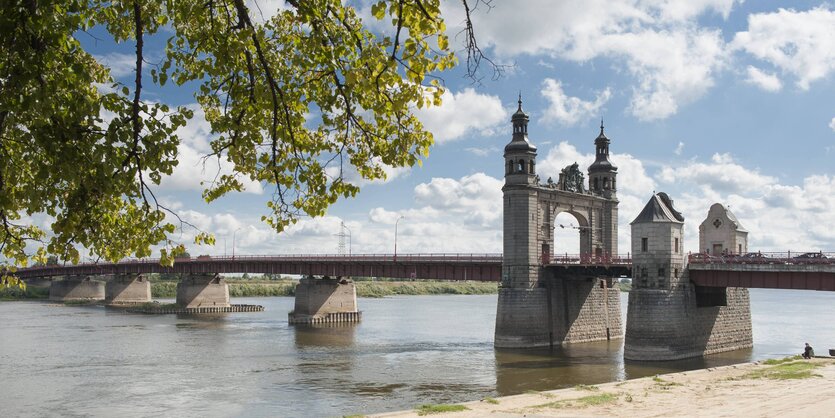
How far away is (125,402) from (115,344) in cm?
2724

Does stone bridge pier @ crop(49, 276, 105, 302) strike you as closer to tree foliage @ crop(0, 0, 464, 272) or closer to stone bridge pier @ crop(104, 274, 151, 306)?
stone bridge pier @ crop(104, 274, 151, 306)

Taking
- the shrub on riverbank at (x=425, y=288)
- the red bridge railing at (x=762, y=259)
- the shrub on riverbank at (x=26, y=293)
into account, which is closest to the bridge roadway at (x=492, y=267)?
the red bridge railing at (x=762, y=259)

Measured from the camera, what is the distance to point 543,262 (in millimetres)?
56250

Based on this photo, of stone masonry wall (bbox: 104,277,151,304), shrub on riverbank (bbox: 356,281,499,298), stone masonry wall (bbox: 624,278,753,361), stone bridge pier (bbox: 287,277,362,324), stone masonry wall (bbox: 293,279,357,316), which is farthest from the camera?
shrub on riverbank (bbox: 356,281,499,298)

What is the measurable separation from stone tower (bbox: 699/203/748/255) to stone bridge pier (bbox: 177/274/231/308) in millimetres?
67725

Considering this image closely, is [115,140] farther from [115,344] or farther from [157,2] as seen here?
[115,344]

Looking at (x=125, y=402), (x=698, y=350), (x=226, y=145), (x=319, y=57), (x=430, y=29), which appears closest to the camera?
(x=430, y=29)

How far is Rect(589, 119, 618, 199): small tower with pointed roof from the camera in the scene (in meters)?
64.7

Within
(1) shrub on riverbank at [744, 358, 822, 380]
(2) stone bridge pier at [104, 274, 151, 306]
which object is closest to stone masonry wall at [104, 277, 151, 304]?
(2) stone bridge pier at [104, 274, 151, 306]

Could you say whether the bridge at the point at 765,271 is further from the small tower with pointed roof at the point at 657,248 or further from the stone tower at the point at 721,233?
the stone tower at the point at 721,233

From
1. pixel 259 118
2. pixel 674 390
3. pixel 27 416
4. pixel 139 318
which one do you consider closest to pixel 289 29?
pixel 259 118

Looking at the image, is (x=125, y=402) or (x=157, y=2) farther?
(x=125, y=402)

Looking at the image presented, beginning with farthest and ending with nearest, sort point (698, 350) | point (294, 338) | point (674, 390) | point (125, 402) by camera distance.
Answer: point (294, 338) < point (698, 350) < point (125, 402) < point (674, 390)

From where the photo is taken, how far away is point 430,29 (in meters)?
9.04
